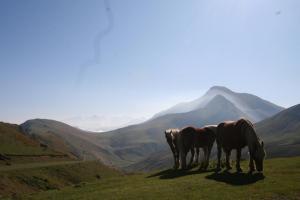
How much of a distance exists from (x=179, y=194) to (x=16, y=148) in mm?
71551

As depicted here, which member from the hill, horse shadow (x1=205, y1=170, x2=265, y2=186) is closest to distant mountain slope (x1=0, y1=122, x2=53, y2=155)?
the hill

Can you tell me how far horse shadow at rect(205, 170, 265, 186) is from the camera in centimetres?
2179

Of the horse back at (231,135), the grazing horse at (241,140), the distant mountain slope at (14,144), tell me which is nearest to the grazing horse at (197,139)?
the grazing horse at (241,140)

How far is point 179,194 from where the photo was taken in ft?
68.0

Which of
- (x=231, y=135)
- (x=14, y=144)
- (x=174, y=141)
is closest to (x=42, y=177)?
(x=174, y=141)

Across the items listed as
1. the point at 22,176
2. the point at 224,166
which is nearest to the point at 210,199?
the point at 224,166

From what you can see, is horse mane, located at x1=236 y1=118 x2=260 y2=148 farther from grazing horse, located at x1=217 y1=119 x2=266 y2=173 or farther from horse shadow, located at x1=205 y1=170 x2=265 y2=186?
horse shadow, located at x1=205 y1=170 x2=265 y2=186

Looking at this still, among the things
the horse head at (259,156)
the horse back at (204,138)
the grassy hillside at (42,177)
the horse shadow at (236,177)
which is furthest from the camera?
the grassy hillside at (42,177)

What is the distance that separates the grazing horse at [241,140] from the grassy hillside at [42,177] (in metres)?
14.5

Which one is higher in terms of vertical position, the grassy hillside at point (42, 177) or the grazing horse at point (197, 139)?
the grazing horse at point (197, 139)

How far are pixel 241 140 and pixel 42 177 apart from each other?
36.2 meters

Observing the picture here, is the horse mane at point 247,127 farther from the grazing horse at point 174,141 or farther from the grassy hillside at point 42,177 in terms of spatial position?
the grassy hillside at point 42,177

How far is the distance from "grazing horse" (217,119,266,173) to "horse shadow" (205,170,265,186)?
0.90 metres

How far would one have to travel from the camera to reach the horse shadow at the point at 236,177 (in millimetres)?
21791
